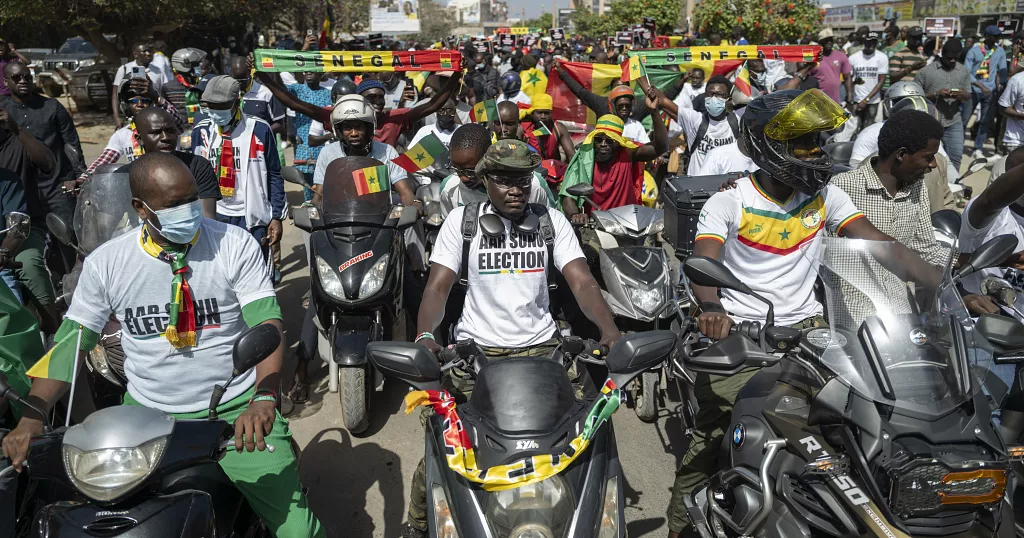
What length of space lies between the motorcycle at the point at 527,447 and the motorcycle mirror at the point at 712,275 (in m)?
0.24

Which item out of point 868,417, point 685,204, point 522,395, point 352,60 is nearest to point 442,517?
point 522,395

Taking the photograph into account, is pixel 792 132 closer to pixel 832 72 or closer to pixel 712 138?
pixel 712 138

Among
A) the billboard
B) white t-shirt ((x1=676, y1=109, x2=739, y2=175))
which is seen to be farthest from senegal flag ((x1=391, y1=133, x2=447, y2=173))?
the billboard

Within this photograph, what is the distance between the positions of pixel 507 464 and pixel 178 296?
1410 millimetres

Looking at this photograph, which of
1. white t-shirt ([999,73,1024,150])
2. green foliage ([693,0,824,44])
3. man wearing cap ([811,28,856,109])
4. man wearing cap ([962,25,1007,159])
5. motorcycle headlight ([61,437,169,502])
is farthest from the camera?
green foliage ([693,0,824,44])

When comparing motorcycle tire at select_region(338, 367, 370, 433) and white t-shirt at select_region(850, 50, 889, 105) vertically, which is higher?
white t-shirt at select_region(850, 50, 889, 105)

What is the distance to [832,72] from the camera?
1286cm

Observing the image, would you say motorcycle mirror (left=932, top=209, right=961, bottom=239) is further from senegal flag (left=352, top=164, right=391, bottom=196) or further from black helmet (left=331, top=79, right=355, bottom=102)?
black helmet (left=331, top=79, right=355, bottom=102)

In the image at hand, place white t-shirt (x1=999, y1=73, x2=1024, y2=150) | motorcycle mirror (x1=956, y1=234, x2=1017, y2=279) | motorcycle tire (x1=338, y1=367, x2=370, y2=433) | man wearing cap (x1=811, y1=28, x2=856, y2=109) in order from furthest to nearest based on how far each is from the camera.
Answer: man wearing cap (x1=811, y1=28, x2=856, y2=109) < white t-shirt (x1=999, y1=73, x2=1024, y2=150) < motorcycle tire (x1=338, y1=367, x2=370, y2=433) < motorcycle mirror (x1=956, y1=234, x2=1017, y2=279)

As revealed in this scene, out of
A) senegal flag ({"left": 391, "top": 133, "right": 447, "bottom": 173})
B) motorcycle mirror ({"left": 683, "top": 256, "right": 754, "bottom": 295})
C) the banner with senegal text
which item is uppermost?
the banner with senegal text

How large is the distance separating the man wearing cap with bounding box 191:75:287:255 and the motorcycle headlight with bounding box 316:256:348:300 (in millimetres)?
1271

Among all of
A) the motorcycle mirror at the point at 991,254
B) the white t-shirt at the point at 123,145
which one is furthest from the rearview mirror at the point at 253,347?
the white t-shirt at the point at 123,145

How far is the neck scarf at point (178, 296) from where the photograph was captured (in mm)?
2838

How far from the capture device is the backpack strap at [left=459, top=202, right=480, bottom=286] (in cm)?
366
